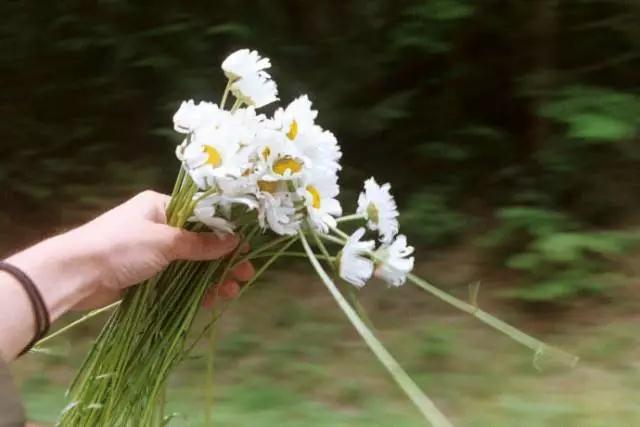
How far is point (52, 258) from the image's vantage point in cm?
107

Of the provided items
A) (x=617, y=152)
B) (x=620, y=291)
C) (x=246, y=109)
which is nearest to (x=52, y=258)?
(x=246, y=109)

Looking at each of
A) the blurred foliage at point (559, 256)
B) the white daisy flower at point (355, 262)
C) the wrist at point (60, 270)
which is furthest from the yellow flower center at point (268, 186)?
the blurred foliage at point (559, 256)

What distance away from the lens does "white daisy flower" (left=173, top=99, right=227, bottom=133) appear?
0.99 metres

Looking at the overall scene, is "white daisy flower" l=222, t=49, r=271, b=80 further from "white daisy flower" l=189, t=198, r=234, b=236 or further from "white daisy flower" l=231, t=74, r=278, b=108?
"white daisy flower" l=189, t=198, r=234, b=236

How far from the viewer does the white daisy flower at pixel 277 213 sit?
97cm

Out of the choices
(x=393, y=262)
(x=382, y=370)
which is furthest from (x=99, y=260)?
(x=382, y=370)

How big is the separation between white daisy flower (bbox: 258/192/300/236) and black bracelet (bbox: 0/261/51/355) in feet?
0.92

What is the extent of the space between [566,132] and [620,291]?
0.50 m

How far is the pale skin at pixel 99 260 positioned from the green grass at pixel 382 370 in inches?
35.3

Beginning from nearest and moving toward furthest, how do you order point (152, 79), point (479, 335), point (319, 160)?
point (319, 160) → point (479, 335) → point (152, 79)

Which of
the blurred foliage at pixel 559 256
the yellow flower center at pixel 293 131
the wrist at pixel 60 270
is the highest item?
the yellow flower center at pixel 293 131

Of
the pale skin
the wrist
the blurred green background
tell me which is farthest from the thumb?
the blurred green background

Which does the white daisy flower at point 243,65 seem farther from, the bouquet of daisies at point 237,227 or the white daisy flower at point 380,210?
the white daisy flower at point 380,210

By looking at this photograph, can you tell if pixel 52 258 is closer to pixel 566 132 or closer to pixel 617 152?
pixel 566 132
